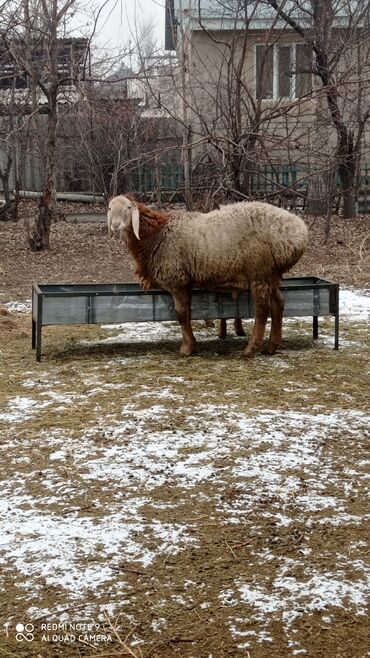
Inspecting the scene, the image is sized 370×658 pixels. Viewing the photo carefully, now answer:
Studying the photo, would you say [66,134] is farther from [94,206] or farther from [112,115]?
[112,115]

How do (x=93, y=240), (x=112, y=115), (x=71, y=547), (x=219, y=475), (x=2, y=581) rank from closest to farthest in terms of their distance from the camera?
(x=2, y=581) < (x=71, y=547) < (x=219, y=475) < (x=93, y=240) < (x=112, y=115)

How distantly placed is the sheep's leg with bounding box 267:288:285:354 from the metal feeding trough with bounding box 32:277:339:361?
19cm

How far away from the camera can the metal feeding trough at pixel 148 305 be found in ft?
28.1

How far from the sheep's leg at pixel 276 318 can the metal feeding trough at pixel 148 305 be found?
19 centimetres

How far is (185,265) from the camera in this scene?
8.67 meters

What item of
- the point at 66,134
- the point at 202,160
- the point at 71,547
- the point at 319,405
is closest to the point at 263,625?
the point at 71,547

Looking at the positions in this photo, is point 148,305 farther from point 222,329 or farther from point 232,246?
point 222,329

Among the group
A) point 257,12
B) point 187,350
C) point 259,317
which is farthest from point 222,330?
point 257,12

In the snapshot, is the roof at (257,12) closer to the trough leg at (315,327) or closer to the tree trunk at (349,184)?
the tree trunk at (349,184)

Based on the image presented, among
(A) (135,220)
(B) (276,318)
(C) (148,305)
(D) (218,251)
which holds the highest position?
(A) (135,220)

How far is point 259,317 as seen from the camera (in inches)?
342

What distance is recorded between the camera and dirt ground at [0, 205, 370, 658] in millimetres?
3680

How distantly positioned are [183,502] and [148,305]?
409cm

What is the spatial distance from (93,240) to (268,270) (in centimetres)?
1054
